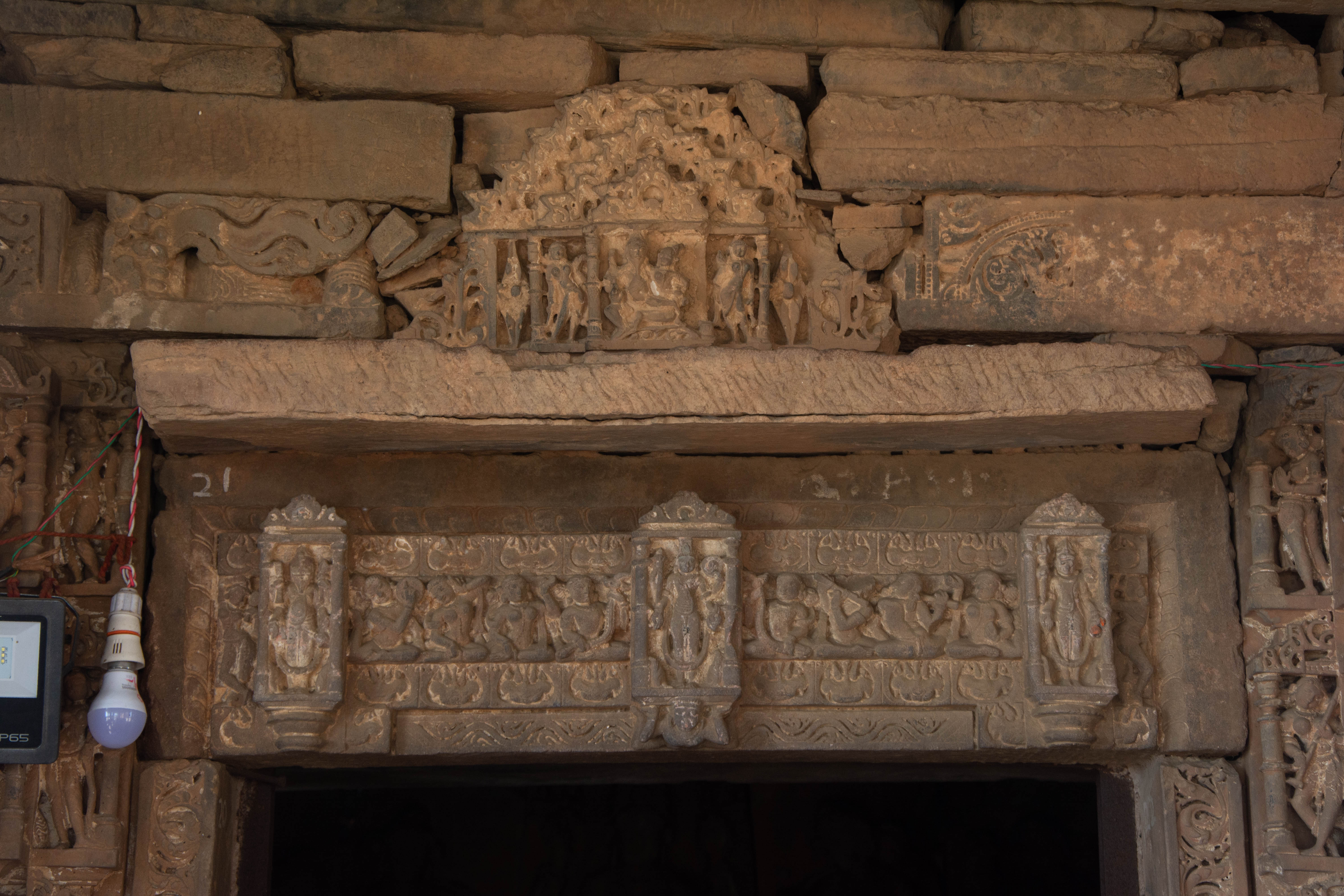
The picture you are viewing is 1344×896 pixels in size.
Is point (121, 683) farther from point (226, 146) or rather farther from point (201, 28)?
point (201, 28)

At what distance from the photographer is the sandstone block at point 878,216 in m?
4.02

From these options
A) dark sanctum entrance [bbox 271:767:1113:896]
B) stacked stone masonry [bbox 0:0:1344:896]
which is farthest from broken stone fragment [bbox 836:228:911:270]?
dark sanctum entrance [bbox 271:767:1113:896]

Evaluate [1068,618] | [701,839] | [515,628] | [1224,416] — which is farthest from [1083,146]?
[701,839]

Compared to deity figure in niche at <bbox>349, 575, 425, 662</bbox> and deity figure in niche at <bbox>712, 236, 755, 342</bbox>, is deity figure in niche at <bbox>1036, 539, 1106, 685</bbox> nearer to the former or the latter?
deity figure in niche at <bbox>712, 236, 755, 342</bbox>

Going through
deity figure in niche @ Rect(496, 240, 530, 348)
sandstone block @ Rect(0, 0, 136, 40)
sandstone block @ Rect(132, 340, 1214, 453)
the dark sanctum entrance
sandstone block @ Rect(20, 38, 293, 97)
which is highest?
sandstone block @ Rect(0, 0, 136, 40)

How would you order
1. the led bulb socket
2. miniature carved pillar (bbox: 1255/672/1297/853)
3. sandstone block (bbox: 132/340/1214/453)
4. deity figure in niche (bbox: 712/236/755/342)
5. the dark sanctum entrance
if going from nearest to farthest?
sandstone block (bbox: 132/340/1214/453) → the led bulb socket → miniature carved pillar (bbox: 1255/672/1297/853) → deity figure in niche (bbox: 712/236/755/342) → the dark sanctum entrance

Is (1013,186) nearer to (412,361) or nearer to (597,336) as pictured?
(597,336)

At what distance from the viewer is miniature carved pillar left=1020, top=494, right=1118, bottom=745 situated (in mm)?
3895

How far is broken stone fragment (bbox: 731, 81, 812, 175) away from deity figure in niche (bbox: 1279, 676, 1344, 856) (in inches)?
86.7

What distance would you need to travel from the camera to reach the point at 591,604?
402 cm

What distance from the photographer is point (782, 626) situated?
399 cm

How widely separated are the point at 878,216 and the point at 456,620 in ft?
5.86

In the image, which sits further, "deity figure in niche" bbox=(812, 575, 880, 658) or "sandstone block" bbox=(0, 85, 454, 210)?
"deity figure in niche" bbox=(812, 575, 880, 658)

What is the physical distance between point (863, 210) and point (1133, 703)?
5.64ft
